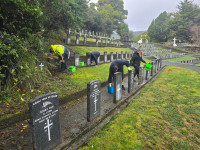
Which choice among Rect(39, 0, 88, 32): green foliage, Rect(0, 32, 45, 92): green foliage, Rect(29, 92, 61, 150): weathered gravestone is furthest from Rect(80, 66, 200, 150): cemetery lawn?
Rect(39, 0, 88, 32): green foliage

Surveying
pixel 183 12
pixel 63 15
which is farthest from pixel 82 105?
pixel 183 12

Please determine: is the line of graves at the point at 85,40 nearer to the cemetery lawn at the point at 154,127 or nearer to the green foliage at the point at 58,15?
the green foliage at the point at 58,15

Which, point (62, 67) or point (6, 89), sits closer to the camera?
point (6, 89)

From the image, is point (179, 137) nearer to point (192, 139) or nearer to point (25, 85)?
point (192, 139)

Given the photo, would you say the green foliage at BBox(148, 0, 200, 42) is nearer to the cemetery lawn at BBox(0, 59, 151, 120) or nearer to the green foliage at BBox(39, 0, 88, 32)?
the green foliage at BBox(39, 0, 88, 32)

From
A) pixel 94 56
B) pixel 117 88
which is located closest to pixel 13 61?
pixel 117 88

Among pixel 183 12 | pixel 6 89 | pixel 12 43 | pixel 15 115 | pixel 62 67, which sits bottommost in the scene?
pixel 15 115

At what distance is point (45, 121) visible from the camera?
7.83ft

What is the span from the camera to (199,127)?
3408 millimetres

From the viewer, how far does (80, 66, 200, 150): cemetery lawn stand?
2792 millimetres

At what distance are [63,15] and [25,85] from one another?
19.9 ft

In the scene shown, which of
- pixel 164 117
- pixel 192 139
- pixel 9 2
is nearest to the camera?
pixel 192 139

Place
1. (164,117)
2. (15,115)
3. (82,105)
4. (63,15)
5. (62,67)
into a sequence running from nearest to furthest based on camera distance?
(15,115) < (164,117) < (82,105) < (62,67) < (63,15)

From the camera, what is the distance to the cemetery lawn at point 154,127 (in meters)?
2.79
